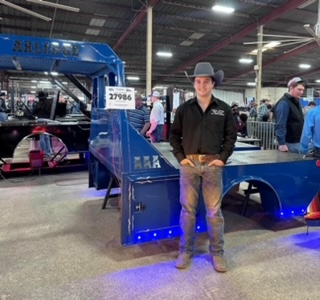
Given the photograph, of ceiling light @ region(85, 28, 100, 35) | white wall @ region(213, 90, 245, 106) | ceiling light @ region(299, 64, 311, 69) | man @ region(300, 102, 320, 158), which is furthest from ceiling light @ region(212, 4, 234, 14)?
white wall @ region(213, 90, 245, 106)

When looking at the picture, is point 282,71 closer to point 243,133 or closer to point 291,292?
point 243,133

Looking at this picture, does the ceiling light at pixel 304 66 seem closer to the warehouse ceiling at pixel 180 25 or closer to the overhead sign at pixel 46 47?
the warehouse ceiling at pixel 180 25

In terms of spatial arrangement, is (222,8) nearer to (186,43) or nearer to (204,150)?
(186,43)

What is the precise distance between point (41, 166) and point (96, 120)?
2.59 m

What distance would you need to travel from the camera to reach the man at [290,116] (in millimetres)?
3467

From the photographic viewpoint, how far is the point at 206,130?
7.70 ft

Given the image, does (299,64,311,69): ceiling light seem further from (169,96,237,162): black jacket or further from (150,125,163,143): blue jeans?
(169,96,237,162): black jacket

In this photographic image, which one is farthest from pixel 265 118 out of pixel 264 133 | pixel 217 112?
pixel 217 112

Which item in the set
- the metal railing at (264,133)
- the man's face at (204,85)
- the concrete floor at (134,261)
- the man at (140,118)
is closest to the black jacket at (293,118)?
the concrete floor at (134,261)

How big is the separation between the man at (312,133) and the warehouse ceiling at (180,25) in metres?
4.32

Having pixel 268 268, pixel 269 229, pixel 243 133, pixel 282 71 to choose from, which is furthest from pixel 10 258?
pixel 282 71

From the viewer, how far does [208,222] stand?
2.46 meters

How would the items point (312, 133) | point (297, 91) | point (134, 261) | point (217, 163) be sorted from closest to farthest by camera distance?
point (217, 163) → point (134, 261) → point (312, 133) → point (297, 91)

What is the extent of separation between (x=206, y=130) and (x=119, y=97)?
781 millimetres
